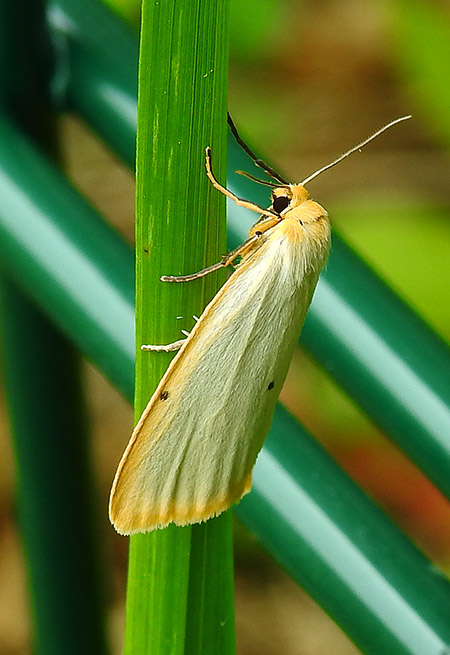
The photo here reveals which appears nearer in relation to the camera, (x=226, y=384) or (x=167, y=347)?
(x=167, y=347)

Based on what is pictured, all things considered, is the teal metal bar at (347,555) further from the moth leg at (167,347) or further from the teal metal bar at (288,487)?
the moth leg at (167,347)

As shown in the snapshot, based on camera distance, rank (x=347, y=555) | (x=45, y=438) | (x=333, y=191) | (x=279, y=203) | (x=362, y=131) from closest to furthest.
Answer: (x=347, y=555)
(x=279, y=203)
(x=45, y=438)
(x=333, y=191)
(x=362, y=131)

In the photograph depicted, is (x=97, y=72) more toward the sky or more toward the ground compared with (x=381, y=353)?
more toward the sky

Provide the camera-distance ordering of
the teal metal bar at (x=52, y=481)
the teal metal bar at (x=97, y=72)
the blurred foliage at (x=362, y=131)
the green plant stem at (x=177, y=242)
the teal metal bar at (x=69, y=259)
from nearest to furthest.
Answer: the green plant stem at (x=177, y=242), the teal metal bar at (x=69, y=259), the teal metal bar at (x=97, y=72), the teal metal bar at (x=52, y=481), the blurred foliage at (x=362, y=131)

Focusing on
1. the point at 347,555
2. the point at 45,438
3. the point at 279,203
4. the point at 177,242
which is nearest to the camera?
the point at 177,242

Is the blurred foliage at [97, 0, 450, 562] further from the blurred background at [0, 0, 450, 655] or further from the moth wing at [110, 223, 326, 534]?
the moth wing at [110, 223, 326, 534]

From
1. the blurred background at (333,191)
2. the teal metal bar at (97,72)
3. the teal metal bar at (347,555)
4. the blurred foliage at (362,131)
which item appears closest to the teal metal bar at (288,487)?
the teal metal bar at (347,555)

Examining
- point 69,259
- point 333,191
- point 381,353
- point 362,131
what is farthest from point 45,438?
point 362,131

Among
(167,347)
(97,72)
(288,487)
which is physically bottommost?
(288,487)

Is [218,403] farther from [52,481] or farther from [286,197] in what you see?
[52,481]
